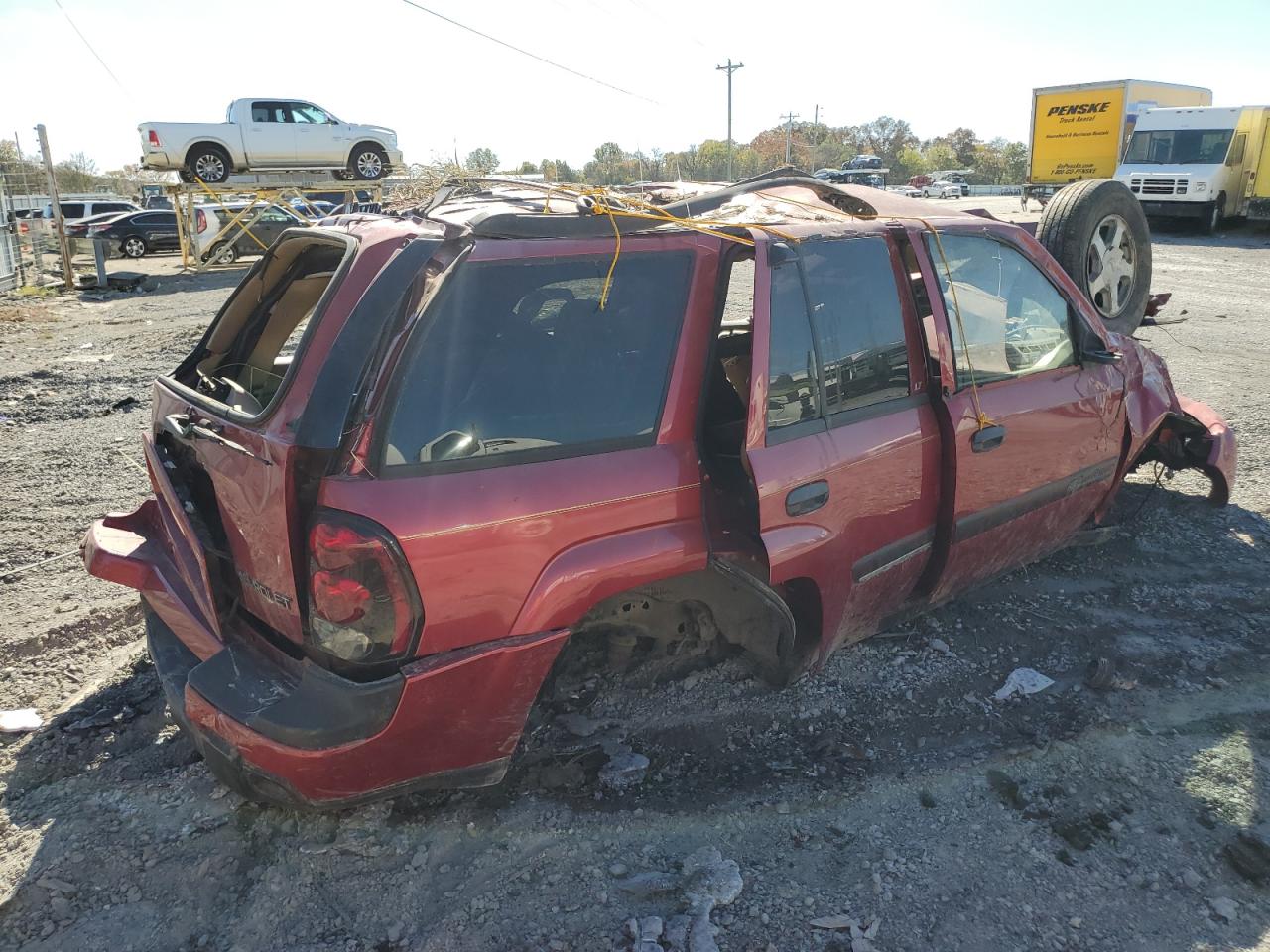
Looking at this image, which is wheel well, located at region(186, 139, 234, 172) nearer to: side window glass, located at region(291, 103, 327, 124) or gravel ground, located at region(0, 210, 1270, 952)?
side window glass, located at region(291, 103, 327, 124)

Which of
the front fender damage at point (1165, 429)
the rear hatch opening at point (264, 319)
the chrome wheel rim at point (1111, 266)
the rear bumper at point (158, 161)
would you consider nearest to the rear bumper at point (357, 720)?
the rear hatch opening at point (264, 319)

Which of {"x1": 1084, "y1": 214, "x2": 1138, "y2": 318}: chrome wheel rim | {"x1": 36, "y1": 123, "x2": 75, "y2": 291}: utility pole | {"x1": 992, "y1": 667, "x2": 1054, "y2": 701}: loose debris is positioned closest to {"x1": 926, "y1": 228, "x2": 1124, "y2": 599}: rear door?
{"x1": 992, "y1": 667, "x2": 1054, "y2": 701}: loose debris

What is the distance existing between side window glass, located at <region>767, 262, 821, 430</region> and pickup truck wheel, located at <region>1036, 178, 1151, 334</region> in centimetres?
297

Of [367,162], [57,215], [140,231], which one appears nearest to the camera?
[57,215]

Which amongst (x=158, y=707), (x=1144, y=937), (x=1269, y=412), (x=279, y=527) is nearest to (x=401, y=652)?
(x=279, y=527)

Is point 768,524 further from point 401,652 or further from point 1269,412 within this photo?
point 1269,412

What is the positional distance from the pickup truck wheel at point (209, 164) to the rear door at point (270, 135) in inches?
21.9

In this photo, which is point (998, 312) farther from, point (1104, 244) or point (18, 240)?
point (18, 240)

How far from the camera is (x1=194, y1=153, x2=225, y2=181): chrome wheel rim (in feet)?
64.0

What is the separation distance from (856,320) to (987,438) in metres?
0.72

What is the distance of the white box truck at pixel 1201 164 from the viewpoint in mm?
21203

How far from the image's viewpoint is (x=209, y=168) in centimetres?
1962

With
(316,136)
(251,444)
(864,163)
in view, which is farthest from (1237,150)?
(864,163)

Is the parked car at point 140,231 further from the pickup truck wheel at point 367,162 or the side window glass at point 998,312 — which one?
the side window glass at point 998,312
